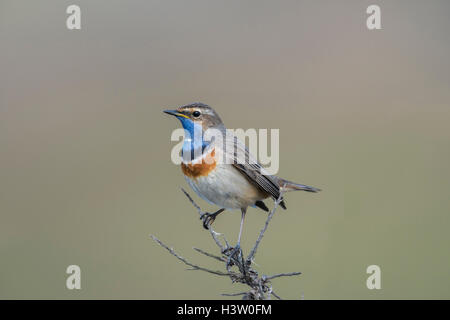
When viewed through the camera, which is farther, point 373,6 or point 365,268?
point 373,6

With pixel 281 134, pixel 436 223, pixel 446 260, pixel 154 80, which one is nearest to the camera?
pixel 446 260

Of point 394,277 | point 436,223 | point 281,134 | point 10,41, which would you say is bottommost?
point 394,277

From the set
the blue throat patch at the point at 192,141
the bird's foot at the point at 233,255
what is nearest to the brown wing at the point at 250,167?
the blue throat patch at the point at 192,141

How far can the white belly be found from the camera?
3988 mm

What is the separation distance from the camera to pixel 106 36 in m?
11.8

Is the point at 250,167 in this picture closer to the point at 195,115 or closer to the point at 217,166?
the point at 217,166

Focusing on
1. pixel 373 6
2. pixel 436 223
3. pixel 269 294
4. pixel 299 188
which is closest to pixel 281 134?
pixel 436 223

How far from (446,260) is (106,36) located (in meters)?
8.27

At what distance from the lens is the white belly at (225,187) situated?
399cm

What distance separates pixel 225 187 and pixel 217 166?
166 mm

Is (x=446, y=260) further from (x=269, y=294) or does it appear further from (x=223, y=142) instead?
(x=269, y=294)

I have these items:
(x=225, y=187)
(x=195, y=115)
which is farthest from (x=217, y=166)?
(x=195, y=115)

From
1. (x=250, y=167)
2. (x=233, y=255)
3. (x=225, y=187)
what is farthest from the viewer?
(x=250, y=167)

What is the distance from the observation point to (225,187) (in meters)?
4.01
